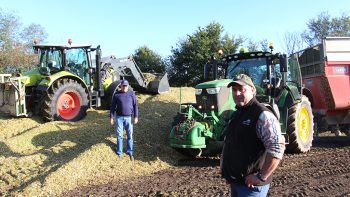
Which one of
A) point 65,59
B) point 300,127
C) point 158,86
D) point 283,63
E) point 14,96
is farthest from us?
point 158,86

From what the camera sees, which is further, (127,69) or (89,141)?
(127,69)

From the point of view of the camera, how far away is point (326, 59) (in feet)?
35.4

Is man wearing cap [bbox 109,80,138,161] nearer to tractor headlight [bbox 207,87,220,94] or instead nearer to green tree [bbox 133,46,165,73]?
tractor headlight [bbox 207,87,220,94]

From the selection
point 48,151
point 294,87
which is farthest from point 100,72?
point 294,87

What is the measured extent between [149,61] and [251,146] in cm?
2972

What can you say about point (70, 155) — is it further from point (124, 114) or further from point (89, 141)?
point (124, 114)

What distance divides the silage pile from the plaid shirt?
436cm

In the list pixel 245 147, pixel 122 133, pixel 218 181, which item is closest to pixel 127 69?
pixel 122 133

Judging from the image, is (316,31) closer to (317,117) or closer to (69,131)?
(317,117)

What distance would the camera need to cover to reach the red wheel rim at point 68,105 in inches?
478

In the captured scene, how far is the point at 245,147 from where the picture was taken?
3213 millimetres

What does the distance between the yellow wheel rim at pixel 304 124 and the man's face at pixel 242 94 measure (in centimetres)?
656

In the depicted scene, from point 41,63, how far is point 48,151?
541 cm

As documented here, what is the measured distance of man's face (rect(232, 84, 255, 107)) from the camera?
131 inches
